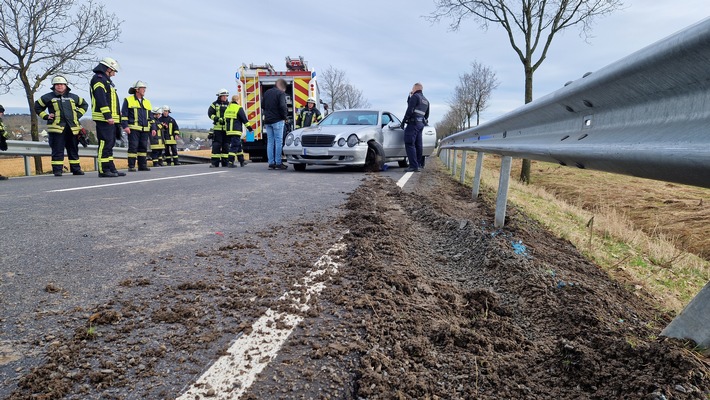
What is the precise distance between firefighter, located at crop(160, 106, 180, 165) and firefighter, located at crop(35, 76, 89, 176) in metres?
6.76

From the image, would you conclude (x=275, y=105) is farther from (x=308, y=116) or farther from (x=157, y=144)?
(x=157, y=144)

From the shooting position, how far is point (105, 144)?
862cm

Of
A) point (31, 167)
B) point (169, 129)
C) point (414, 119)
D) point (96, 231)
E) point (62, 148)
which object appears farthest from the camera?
point (169, 129)

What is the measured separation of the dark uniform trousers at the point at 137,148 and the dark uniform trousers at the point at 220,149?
180 cm

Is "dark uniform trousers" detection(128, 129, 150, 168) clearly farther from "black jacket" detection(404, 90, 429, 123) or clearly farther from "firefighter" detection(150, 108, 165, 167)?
"black jacket" detection(404, 90, 429, 123)

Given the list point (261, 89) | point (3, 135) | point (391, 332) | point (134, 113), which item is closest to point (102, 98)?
point (134, 113)

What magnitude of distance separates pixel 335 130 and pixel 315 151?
770 millimetres

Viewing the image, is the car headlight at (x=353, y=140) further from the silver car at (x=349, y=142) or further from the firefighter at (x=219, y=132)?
the firefighter at (x=219, y=132)

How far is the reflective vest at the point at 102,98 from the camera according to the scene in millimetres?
8352

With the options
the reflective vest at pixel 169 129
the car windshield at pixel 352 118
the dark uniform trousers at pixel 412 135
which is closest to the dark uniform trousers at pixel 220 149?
the car windshield at pixel 352 118

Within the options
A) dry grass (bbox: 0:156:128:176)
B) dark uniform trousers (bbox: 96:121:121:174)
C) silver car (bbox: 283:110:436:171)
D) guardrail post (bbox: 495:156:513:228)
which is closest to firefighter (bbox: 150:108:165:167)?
dry grass (bbox: 0:156:128:176)

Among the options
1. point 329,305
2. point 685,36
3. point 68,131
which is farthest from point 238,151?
point 685,36

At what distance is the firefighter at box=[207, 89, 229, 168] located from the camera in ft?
38.4

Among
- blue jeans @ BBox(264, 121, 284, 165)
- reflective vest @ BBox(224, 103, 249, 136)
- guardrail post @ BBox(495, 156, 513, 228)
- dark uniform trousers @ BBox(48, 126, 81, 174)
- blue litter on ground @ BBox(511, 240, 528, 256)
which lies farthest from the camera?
reflective vest @ BBox(224, 103, 249, 136)
